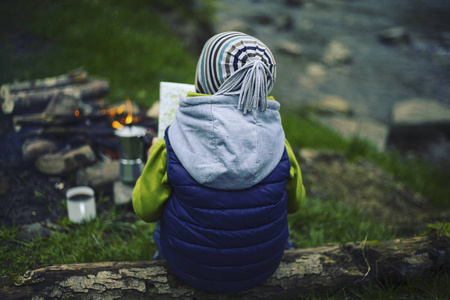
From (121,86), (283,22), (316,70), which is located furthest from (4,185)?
(283,22)

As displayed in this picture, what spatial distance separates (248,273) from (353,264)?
714 millimetres

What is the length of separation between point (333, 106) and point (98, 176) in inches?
246

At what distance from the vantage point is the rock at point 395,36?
9.46m

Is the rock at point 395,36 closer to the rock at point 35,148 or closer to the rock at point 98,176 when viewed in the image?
the rock at point 98,176

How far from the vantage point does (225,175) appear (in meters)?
1.44

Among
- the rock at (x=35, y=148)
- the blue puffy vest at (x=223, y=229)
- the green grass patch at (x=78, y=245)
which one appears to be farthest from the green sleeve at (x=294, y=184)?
the rock at (x=35, y=148)

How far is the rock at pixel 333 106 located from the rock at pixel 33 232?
255 inches

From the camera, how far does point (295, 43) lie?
32.5 feet

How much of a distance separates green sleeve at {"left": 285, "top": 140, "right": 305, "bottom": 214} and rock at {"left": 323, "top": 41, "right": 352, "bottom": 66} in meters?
8.30

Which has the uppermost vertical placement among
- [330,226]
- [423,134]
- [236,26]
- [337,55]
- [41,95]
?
[236,26]

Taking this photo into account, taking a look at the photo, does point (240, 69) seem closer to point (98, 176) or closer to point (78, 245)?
point (78, 245)

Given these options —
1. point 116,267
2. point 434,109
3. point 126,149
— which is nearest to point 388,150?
point 434,109

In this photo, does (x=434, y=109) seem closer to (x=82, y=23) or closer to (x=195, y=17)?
(x=195, y=17)

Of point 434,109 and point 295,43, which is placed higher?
point 295,43
